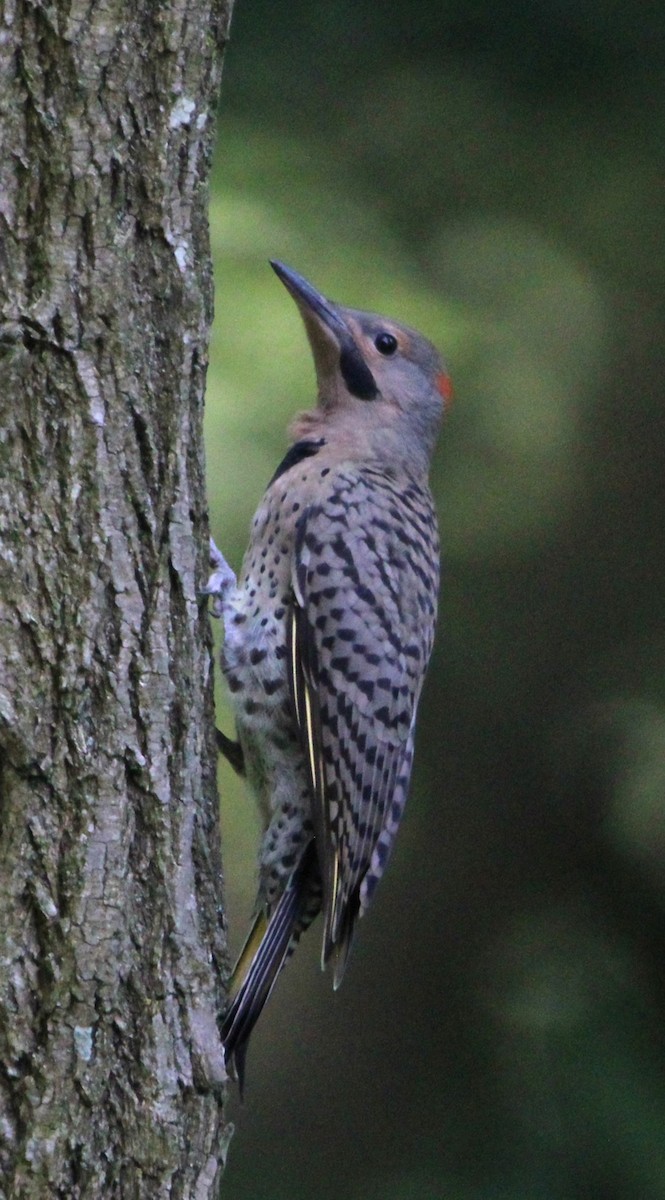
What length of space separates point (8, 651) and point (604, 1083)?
2248mm

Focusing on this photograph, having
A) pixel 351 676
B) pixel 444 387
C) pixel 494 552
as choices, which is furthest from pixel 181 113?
pixel 494 552

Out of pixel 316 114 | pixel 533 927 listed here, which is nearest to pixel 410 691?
pixel 533 927

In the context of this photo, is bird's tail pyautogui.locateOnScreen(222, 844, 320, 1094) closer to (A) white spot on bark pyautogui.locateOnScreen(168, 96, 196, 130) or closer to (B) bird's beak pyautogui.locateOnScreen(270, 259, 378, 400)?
(B) bird's beak pyautogui.locateOnScreen(270, 259, 378, 400)

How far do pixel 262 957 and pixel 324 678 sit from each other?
55 cm

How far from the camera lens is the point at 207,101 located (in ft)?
6.91

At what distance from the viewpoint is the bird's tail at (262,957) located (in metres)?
2.38

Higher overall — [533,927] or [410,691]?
[410,691]

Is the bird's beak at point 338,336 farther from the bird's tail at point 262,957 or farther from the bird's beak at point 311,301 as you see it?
the bird's tail at point 262,957

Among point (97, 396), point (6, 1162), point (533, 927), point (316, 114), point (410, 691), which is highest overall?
point (316, 114)

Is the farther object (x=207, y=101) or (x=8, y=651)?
(x=207, y=101)

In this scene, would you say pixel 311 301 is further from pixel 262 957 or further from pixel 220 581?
pixel 262 957

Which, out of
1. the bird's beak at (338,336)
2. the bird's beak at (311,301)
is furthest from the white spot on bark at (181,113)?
the bird's beak at (338,336)

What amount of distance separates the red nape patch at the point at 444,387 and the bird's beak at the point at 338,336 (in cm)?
21

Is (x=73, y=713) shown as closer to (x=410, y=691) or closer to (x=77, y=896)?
(x=77, y=896)
